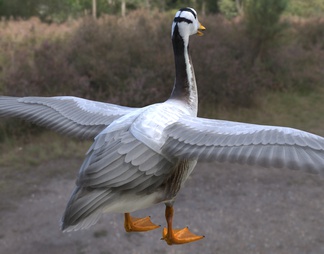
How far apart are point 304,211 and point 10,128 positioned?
639 cm

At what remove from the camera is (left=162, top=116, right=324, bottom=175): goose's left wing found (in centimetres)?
162

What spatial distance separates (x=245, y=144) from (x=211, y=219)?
461 centimetres

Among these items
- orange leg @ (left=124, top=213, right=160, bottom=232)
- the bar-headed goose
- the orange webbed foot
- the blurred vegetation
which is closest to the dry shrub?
the blurred vegetation

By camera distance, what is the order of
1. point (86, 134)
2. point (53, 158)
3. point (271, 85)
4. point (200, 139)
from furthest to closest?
point (271, 85), point (53, 158), point (86, 134), point (200, 139)

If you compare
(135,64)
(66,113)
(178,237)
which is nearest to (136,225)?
(178,237)

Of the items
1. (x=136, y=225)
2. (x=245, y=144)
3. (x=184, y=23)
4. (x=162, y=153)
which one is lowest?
(x=136, y=225)

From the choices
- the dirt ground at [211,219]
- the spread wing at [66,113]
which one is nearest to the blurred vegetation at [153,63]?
the dirt ground at [211,219]

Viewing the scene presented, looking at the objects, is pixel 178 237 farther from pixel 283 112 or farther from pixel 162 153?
pixel 283 112

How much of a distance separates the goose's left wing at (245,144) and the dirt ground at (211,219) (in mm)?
3849

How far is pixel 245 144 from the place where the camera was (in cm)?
176

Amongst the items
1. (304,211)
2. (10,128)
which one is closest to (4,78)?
(10,128)

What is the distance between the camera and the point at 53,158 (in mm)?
8289

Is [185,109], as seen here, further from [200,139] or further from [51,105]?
[51,105]

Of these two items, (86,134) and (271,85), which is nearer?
(86,134)
